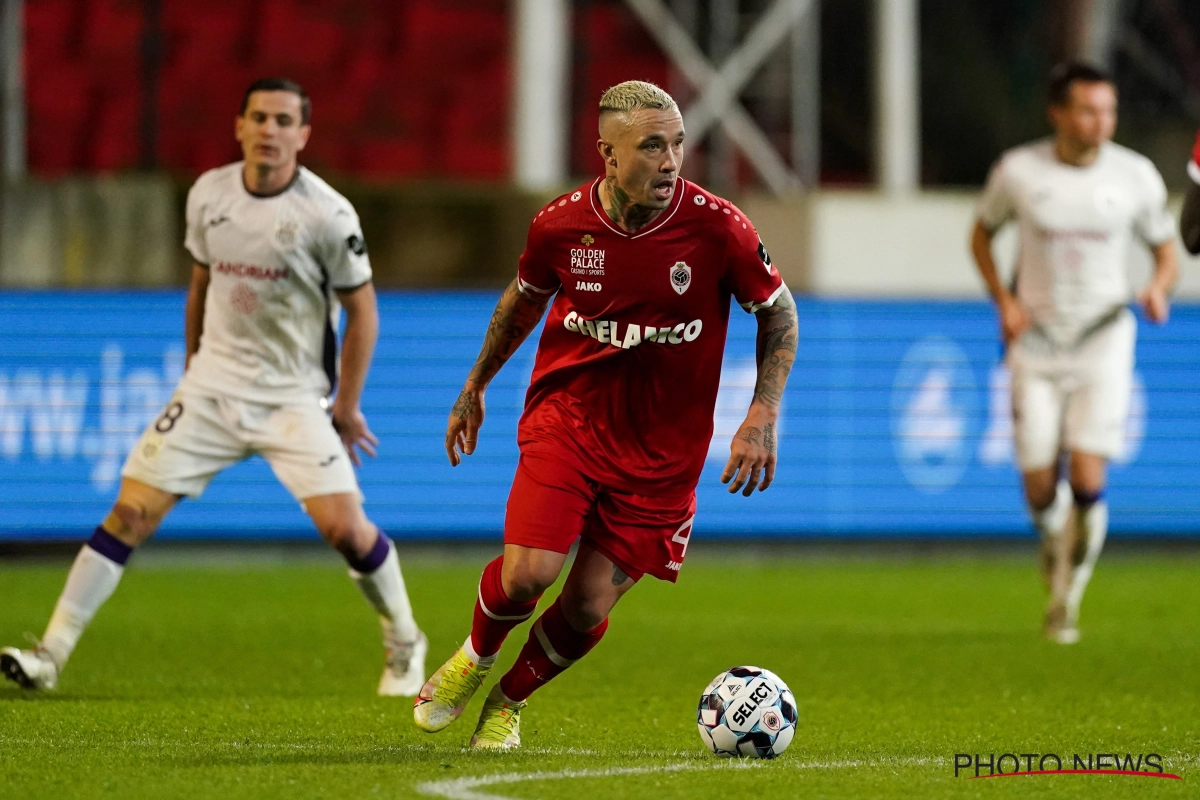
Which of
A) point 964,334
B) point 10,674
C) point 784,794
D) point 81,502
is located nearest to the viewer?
point 784,794

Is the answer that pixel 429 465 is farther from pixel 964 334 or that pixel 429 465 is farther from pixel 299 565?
pixel 964 334

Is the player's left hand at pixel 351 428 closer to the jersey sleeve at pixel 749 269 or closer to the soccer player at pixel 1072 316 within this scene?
the jersey sleeve at pixel 749 269

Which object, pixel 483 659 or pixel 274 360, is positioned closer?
pixel 483 659

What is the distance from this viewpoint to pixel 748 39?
55.7ft

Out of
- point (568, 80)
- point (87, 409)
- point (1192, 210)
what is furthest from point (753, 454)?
point (568, 80)

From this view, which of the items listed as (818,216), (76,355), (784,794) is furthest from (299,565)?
(784,794)

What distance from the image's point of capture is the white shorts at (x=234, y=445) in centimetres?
776

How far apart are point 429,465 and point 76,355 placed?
247 cm

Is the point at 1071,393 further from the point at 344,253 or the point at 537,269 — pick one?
the point at 537,269

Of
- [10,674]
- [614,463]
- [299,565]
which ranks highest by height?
[614,463]

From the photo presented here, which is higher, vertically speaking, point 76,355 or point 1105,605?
point 76,355

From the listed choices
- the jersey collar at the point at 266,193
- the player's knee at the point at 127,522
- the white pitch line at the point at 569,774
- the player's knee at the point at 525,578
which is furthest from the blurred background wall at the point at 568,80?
the white pitch line at the point at 569,774

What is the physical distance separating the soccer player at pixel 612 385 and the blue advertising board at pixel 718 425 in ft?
25.1

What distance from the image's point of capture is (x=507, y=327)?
6.24 m
